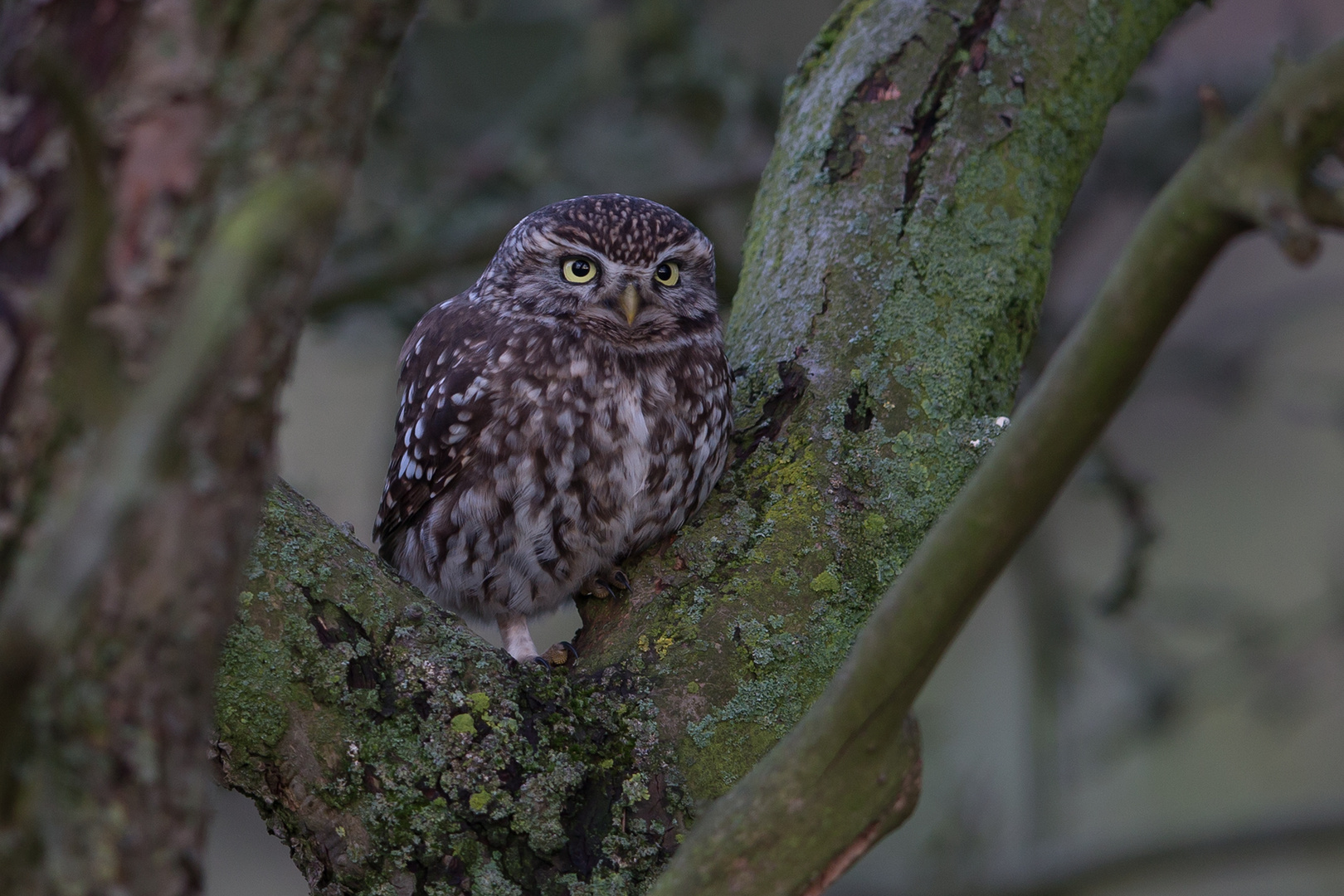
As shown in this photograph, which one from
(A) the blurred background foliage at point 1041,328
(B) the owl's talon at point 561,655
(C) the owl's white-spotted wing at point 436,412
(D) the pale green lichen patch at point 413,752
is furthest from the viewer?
(A) the blurred background foliage at point 1041,328

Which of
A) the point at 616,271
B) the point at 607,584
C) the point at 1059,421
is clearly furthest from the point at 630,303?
the point at 1059,421

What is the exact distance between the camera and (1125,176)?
5.26 m

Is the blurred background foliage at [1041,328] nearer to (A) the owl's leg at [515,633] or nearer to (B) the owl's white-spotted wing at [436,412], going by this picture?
(B) the owl's white-spotted wing at [436,412]

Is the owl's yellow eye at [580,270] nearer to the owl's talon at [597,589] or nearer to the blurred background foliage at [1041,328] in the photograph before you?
the owl's talon at [597,589]

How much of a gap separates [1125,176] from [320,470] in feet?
18.8

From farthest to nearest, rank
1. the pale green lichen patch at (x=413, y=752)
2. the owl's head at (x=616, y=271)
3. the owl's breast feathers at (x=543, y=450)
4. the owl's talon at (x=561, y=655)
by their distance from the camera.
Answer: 1. the owl's head at (x=616, y=271)
2. the owl's breast feathers at (x=543, y=450)
3. the owl's talon at (x=561, y=655)
4. the pale green lichen patch at (x=413, y=752)

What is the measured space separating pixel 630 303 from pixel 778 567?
101 cm

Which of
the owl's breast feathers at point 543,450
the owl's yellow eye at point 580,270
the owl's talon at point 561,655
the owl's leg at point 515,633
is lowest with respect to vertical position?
the owl's talon at point 561,655

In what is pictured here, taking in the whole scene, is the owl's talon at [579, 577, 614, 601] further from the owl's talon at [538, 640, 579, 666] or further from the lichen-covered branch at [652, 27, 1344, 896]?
the lichen-covered branch at [652, 27, 1344, 896]

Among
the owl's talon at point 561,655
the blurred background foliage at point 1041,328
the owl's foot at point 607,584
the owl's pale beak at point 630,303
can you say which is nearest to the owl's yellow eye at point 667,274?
the owl's pale beak at point 630,303

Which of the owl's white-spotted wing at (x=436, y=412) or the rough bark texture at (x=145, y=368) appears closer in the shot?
the rough bark texture at (x=145, y=368)

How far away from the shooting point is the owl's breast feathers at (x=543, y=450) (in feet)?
A: 9.22

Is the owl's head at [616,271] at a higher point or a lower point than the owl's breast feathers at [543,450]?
higher

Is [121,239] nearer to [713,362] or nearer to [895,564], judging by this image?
[895,564]
